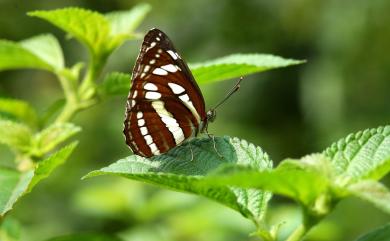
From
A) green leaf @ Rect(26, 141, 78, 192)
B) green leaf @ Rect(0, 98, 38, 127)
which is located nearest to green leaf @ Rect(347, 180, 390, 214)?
green leaf @ Rect(26, 141, 78, 192)

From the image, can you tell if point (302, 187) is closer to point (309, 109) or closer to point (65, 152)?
point (65, 152)

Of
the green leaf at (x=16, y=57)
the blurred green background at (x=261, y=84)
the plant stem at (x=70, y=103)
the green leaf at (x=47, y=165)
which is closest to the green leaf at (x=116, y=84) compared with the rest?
the plant stem at (x=70, y=103)

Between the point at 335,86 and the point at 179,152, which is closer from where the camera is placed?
the point at 179,152

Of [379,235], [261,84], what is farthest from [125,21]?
[261,84]

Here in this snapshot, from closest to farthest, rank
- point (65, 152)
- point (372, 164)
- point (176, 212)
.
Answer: point (372, 164) < point (65, 152) < point (176, 212)

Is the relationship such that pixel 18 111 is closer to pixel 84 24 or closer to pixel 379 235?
pixel 84 24

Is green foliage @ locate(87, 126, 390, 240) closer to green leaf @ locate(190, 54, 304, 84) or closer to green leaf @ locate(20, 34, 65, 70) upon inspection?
green leaf @ locate(190, 54, 304, 84)

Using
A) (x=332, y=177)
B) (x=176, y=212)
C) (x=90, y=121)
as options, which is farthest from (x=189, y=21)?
(x=332, y=177)
